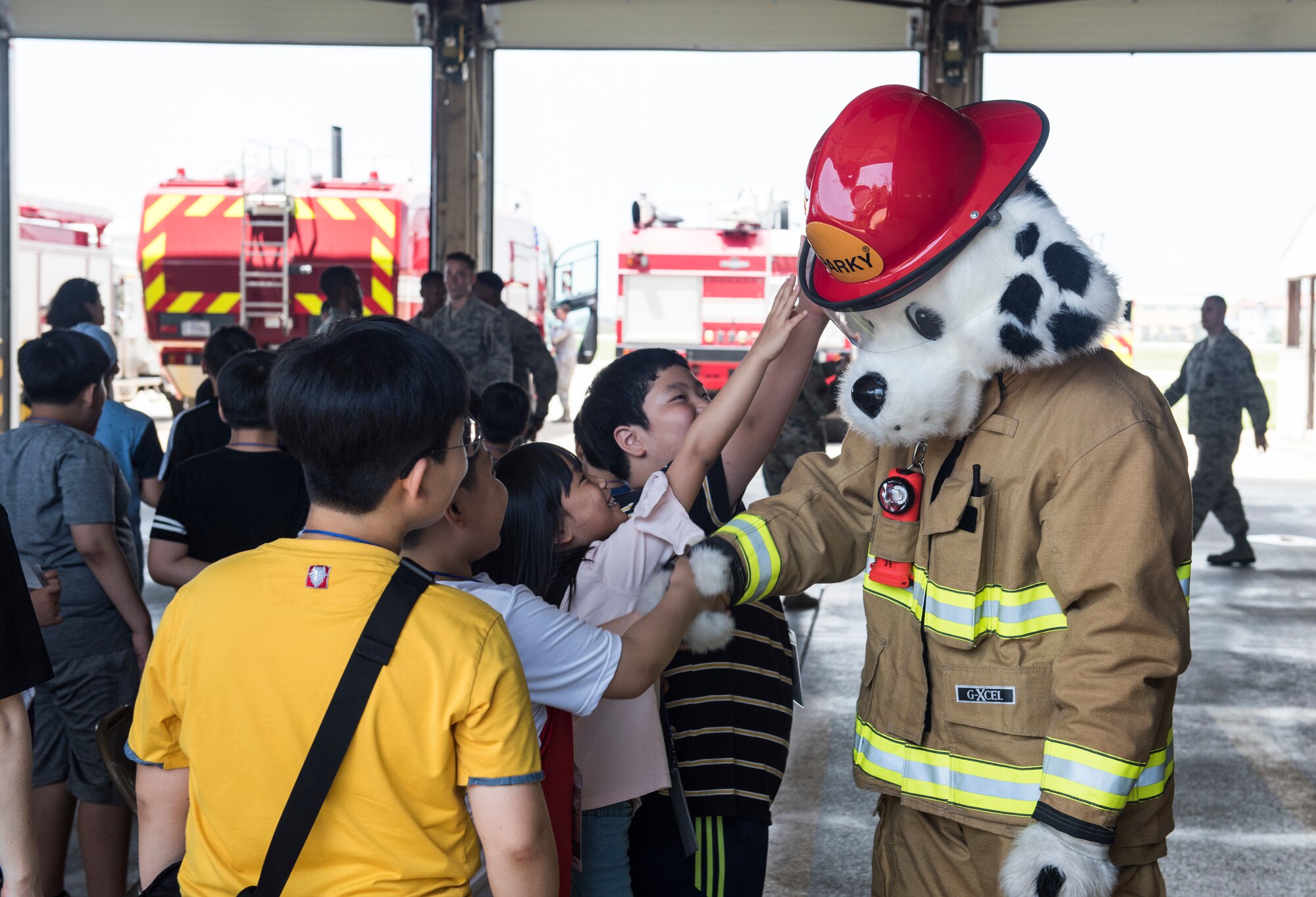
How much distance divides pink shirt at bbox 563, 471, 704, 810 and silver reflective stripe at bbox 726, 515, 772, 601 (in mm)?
96

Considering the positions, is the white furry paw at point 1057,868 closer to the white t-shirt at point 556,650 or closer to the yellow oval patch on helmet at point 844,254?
the white t-shirt at point 556,650

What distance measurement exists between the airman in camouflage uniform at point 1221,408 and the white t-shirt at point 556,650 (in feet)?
22.6

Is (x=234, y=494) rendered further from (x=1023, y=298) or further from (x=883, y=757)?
(x=1023, y=298)

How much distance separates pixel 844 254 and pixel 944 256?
0.49 feet

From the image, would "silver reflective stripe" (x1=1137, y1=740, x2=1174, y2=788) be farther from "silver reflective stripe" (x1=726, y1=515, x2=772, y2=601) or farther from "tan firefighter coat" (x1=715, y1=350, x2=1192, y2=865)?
"silver reflective stripe" (x1=726, y1=515, x2=772, y2=601)

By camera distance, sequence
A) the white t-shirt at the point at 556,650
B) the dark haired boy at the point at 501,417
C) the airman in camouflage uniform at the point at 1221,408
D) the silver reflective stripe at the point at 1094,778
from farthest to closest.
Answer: the airman in camouflage uniform at the point at 1221,408, the dark haired boy at the point at 501,417, the white t-shirt at the point at 556,650, the silver reflective stripe at the point at 1094,778

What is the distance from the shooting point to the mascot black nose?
173cm

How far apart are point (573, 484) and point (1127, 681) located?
0.92 m

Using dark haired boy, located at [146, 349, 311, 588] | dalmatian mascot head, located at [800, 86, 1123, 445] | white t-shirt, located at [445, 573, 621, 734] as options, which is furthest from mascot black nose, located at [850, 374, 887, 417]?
dark haired boy, located at [146, 349, 311, 588]

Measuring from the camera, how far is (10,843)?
1709mm

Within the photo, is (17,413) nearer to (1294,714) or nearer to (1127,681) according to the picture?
(1294,714)

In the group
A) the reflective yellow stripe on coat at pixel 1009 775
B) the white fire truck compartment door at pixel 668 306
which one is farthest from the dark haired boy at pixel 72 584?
the white fire truck compartment door at pixel 668 306

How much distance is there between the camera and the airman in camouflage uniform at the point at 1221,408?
24.9 feet

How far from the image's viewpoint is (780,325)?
80.2 inches
